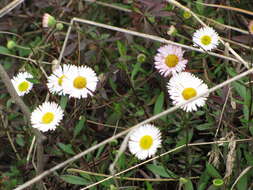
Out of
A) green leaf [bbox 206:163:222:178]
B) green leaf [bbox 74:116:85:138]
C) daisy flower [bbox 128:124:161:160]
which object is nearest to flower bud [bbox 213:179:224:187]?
green leaf [bbox 206:163:222:178]

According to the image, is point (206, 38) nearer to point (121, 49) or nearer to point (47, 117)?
point (121, 49)

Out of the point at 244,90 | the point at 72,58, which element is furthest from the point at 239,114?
the point at 72,58

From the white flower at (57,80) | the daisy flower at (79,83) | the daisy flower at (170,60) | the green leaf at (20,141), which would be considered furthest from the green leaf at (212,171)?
the green leaf at (20,141)

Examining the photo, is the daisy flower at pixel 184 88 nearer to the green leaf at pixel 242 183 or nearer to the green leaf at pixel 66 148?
the green leaf at pixel 242 183

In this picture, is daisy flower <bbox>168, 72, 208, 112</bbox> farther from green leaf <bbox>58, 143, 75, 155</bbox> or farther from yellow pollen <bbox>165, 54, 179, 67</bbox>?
green leaf <bbox>58, 143, 75, 155</bbox>

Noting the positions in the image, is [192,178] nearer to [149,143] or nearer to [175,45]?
[149,143]

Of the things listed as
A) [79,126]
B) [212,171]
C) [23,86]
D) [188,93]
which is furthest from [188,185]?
[23,86]
